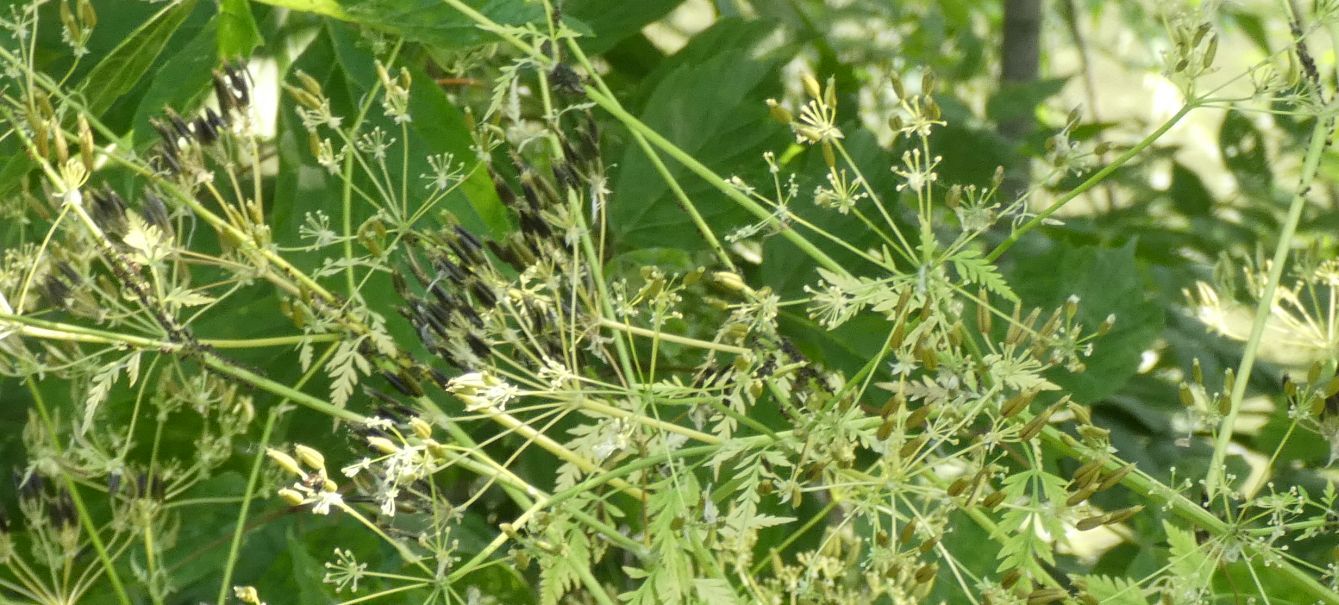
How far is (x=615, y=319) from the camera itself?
0.47 metres

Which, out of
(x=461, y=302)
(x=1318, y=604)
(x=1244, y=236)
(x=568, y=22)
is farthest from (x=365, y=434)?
(x=1244, y=236)

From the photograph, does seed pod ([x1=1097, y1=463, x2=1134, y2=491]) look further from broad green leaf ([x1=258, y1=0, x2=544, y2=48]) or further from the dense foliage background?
broad green leaf ([x1=258, y1=0, x2=544, y2=48])

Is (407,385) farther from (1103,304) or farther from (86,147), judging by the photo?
(1103,304)

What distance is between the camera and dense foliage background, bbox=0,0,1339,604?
0.41 metres

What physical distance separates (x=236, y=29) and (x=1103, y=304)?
0.36 metres

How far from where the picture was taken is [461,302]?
0.41 meters

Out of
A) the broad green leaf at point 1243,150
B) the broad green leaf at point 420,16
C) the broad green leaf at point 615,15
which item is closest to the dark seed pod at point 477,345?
the broad green leaf at point 420,16

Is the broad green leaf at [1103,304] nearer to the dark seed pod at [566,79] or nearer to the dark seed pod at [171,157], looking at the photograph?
the dark seed pod at [566,79]

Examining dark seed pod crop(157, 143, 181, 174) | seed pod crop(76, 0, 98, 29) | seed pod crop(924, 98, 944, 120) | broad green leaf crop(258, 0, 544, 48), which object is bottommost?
seed pod crop(924, 98, 944, 120)

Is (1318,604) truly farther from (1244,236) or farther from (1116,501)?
(1244,236)

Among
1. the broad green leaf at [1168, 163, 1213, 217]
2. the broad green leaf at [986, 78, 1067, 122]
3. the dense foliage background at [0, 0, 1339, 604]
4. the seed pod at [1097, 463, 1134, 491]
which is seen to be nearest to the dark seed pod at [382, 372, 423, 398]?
the dense foliage background at [0, 0, 1339, 604]

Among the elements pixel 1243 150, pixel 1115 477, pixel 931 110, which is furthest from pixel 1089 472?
pixel 1243 150

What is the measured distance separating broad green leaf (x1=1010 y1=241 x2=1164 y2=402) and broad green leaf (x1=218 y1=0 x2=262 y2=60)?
1.07ft

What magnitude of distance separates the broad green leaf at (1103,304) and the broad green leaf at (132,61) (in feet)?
1.18
